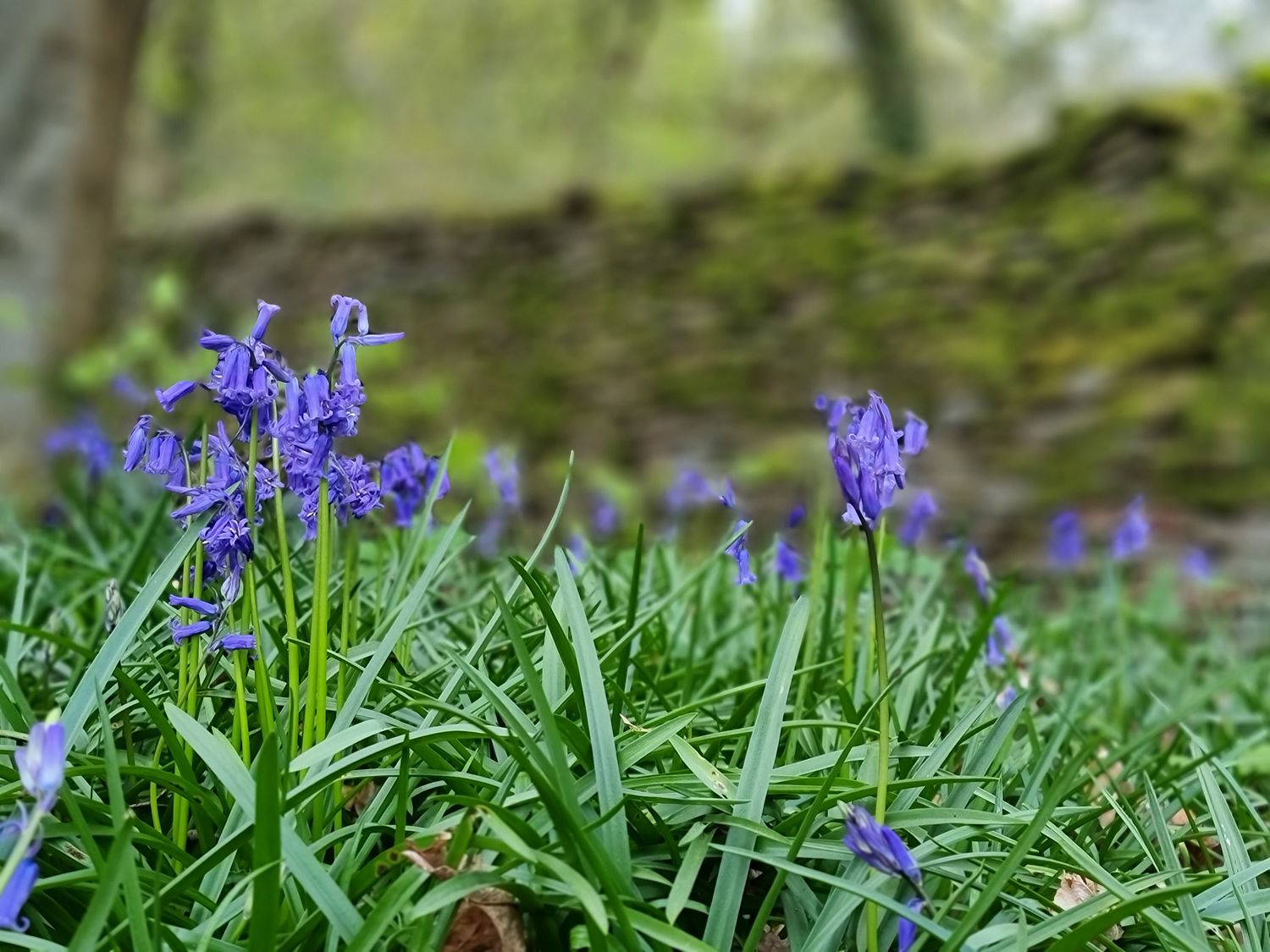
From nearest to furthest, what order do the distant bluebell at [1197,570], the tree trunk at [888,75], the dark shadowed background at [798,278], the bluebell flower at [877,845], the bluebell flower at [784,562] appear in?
the bluebell flower at [877,845]
the bluebell flower at [784,562]
the distant bluebell at [1197,570]
the dark shadowed background at [798,278]
the tree trunk at [888,75]

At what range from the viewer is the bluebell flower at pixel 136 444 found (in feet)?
3.45

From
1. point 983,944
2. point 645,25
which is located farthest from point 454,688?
point 645,25

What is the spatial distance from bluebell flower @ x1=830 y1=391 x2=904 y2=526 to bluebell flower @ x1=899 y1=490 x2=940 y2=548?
1027 mm

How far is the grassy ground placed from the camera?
2.99 feet

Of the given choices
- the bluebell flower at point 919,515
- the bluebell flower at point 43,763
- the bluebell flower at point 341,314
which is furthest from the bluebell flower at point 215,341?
the bluebell flower at point 919,515

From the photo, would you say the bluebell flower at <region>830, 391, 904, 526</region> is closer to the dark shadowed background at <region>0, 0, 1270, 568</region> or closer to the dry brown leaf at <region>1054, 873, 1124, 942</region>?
the dry brown leaf at <region>1054, 873, 1124, 942</region>

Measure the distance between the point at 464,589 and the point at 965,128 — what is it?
39.0 feet

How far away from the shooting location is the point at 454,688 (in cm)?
124

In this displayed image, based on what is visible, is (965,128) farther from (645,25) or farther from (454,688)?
(454,688)

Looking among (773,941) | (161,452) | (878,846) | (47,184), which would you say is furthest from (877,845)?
(47,184)

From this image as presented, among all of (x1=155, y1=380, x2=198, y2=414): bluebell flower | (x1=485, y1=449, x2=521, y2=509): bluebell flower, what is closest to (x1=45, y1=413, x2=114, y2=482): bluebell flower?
(x1=485, y1=449, x2=521, y2=509): bluebell flower

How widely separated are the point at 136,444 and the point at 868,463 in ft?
2.55

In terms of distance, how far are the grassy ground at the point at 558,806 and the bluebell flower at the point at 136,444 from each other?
120 mm

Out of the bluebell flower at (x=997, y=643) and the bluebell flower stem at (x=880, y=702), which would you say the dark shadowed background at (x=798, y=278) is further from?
the bluebell flower stem at (x=880, y=702)
